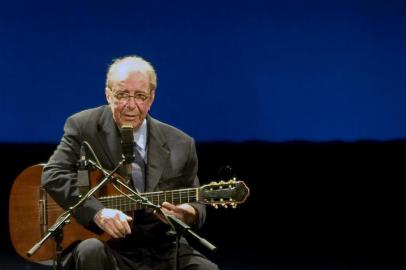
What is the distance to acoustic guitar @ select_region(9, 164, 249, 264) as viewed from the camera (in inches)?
128

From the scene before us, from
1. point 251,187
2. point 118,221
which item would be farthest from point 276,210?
point 118,221

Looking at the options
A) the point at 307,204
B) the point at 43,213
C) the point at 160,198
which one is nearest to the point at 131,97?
the point at 160,198

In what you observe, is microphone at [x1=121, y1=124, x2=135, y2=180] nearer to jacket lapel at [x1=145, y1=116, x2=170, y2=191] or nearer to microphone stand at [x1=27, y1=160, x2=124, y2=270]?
microphone stand at [x1=27, y1=160, x2=124, y2=270]

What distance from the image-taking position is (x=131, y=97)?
330 centimetres

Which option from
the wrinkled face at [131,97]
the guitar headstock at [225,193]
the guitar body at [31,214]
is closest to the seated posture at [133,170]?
the wrinkled face at [131,97]

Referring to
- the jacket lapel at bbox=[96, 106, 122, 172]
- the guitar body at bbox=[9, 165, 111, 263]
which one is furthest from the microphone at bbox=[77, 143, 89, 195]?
the guitar body at bbox=[9, 165, 111, 263]

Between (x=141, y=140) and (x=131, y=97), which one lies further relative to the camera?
(x=141, y=140)

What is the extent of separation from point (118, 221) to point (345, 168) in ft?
7.84

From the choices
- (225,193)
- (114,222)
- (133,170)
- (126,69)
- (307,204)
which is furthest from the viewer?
(307,204)

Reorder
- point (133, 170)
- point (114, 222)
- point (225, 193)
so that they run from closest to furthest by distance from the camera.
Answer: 1. point (114, 222)
2. point (225, 193)
3. point (133, 170)

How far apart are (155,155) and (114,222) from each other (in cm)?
51

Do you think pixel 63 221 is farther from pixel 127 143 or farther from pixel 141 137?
pixel 141 137

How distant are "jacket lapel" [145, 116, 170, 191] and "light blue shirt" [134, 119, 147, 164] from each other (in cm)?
2

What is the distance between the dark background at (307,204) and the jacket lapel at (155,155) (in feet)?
5.26
